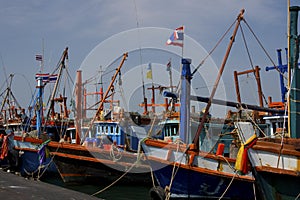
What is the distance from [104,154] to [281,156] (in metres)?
8.27

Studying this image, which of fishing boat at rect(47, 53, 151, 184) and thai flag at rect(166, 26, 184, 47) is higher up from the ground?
thai flag at rect(166, 26, 184, 47)

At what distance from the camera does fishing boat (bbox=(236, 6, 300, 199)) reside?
881 centimetres

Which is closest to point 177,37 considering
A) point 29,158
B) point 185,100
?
point 185,100

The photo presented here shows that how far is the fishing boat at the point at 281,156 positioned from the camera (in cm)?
881

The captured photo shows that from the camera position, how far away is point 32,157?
63.2ft

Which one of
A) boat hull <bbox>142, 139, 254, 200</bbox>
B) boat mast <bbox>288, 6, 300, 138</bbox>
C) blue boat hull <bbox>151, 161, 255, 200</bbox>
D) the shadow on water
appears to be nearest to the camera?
boat mast <bbox>288, 6, 300, 138</bbox>

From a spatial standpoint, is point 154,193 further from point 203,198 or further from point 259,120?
point 259,120

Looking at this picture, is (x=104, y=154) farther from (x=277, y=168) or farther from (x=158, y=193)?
(x=277, y=168)

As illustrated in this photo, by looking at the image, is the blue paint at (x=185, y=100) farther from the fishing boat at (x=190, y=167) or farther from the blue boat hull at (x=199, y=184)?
the blue boat hull at (x=199, y=184)

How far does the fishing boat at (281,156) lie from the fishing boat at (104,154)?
203 inches

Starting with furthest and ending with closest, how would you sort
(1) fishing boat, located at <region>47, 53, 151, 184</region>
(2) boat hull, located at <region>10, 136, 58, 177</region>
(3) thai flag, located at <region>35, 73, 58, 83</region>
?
(3) thai flag, located at <region>35, 73, 58, 83</region>, (2) boat hull, located at <region>10, 136, 58, 177</region>, (1) fishing boat, located at <region>47, 53, 151, 184</region>

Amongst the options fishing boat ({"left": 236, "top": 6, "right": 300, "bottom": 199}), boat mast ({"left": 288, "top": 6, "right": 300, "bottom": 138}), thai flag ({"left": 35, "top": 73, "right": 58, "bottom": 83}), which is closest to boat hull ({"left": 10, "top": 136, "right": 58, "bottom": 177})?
thai flag ({"left": 35, "top": 73, "right": 58, "bottom": 83})

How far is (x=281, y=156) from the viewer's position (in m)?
8.97

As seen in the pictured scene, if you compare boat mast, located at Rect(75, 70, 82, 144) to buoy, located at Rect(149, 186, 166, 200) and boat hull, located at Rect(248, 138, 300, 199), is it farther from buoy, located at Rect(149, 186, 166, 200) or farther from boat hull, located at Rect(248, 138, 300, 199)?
boat hull, located at Rect(248, 138, 300, 199)
